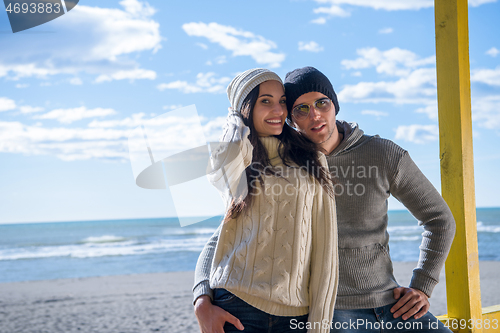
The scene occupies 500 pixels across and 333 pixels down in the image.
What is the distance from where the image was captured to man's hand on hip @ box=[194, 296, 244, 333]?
1364 mm

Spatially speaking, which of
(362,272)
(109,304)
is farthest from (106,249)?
(362,272)

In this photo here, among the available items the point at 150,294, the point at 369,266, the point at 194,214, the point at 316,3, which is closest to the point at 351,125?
the point at 369,266

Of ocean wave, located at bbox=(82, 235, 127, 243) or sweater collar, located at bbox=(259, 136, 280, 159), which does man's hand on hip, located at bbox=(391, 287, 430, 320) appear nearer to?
sweater collar, located at bbox=(259, 136, 280, 159)

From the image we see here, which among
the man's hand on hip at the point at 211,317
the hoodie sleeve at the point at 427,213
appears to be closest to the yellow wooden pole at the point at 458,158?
the hoodie sleeve at the point at 427,213

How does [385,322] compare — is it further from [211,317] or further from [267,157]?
[267,157]

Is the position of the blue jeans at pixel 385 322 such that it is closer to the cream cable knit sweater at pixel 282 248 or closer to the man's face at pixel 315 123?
the cream cable knit sweater at pixel 282 248

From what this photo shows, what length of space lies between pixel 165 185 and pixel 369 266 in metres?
0.92

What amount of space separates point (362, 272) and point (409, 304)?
0.23m

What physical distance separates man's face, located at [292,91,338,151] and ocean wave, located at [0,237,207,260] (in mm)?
12266

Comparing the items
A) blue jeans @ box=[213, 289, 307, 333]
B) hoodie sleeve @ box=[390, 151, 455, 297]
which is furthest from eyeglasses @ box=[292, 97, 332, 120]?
blue jeans @ box=[213, 289, 307, 333]

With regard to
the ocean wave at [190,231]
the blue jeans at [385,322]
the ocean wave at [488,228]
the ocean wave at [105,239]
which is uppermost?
the blue jeans at [385,322]

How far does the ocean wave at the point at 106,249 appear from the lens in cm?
1384

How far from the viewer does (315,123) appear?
5.36 ft

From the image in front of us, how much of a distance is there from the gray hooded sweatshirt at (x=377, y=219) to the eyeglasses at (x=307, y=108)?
9.8 inches
